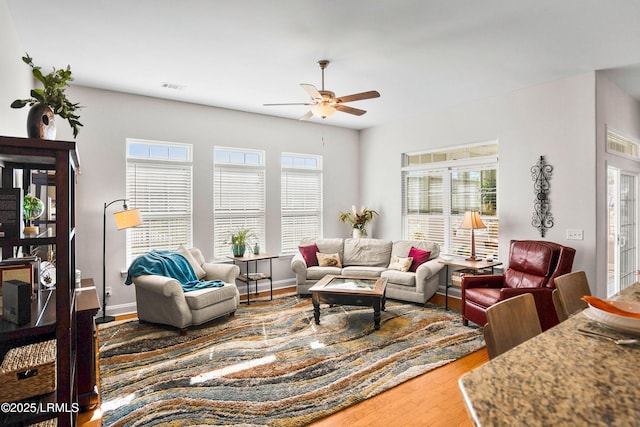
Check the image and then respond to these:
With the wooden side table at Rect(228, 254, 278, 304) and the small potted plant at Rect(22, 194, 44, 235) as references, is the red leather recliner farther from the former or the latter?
the small potted plant at Rect(22, 194, 44, 235)

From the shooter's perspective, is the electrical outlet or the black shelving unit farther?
the electrical outlet

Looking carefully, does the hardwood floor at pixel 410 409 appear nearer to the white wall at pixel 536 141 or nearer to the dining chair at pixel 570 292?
the dining chair at pixel 570 292

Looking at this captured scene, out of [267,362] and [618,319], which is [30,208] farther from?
[618,319]

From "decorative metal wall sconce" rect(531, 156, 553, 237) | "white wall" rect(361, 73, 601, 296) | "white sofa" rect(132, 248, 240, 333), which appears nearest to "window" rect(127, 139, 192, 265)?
"white sofa" rect(132, 248, 240, 333)

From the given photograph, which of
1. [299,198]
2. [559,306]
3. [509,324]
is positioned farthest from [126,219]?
[559,306]

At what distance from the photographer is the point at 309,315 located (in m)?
4.50

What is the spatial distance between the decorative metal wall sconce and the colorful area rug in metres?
1.59

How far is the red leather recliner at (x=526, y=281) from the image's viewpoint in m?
3.57

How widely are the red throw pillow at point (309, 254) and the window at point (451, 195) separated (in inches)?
71.2

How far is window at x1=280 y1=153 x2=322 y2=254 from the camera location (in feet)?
20.4

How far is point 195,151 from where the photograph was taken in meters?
5.22

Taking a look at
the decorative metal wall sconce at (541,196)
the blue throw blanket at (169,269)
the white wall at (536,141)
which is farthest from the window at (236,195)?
the decorative metal wall sconce at (541,196)

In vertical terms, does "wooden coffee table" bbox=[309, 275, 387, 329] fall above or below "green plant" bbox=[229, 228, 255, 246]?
below

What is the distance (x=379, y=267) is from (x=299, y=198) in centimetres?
190
